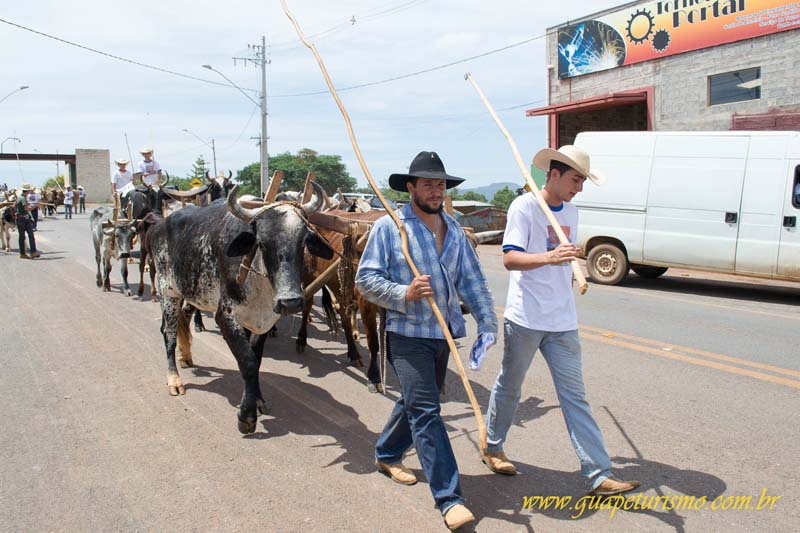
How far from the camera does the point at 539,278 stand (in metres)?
4.09

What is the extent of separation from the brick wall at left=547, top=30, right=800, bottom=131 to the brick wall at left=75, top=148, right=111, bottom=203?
4783 centimetres

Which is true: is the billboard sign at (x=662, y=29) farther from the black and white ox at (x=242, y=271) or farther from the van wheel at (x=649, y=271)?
the black and white ox at (x=242, y=271)

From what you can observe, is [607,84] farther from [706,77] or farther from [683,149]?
[683,149]

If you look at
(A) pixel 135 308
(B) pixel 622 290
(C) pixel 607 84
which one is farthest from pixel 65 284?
(C) pixel 607 84

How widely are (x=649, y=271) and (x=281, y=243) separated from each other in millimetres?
11289

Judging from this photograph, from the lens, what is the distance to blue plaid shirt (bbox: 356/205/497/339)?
12.6ft

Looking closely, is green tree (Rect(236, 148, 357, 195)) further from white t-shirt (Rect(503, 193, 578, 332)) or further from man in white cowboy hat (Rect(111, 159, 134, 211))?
white t-shirt (Rect(503, 193, 578, 332))

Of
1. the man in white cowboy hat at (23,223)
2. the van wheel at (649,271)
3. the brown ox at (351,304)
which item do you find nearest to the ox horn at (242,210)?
the brown ox at (351,304)

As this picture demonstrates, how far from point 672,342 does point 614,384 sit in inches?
84.1

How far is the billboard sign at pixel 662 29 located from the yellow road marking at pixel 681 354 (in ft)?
46.1

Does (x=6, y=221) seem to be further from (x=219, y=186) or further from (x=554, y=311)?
(x=554, y=311)

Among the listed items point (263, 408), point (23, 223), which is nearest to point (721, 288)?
point (263, 408)

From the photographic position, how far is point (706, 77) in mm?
19469

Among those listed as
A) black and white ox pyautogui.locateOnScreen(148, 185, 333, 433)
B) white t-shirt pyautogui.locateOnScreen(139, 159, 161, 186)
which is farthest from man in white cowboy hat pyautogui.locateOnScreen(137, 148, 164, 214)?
black and white ox pyautogui.locateOnScreen(148, 185, 333, 433)
